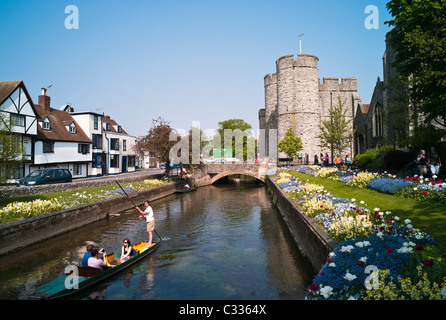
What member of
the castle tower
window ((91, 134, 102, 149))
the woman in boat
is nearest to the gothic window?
the castle tower

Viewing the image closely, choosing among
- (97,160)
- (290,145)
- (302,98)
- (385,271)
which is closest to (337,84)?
(302,98)

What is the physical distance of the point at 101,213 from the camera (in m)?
20.4

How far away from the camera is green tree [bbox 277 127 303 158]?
47312 mm

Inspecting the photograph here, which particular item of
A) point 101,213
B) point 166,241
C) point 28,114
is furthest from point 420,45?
point 28,114

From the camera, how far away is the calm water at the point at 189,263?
945 centimetres

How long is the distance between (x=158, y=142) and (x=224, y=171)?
13419 mm

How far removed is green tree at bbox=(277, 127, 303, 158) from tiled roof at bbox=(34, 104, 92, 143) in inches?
1181

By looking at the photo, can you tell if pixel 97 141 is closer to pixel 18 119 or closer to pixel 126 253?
pixel 18 119

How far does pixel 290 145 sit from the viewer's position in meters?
47.1

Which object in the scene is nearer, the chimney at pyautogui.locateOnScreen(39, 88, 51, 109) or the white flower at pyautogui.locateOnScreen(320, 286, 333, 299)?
the white flower at pyautogui.locateOnScreen(320, 286, 333, 299)

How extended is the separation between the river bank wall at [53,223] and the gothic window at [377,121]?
3314 centimetres

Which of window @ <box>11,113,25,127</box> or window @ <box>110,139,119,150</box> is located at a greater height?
window @ <box>11,113,25,127</box>

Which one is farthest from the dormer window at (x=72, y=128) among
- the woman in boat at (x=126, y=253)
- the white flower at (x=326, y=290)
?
the white flower at (x=326, y=290)

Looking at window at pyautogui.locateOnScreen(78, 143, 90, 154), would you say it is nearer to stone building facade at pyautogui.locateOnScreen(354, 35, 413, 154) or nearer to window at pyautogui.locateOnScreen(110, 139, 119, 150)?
window at pyautogui.locateOnScreen(110, 139, 119, 150)
